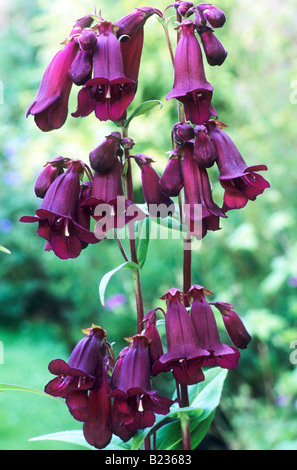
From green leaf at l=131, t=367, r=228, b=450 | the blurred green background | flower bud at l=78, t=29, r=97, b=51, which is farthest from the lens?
the blurred green background

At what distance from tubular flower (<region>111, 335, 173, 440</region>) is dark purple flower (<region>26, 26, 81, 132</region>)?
310mm

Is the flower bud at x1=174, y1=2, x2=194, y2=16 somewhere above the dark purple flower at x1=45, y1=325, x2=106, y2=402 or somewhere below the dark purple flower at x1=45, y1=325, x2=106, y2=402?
above

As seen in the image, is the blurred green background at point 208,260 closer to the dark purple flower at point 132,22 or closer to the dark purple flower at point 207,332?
the dark purple flower at point 207,332

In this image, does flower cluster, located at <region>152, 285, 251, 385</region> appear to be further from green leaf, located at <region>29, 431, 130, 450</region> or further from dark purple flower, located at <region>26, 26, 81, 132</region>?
dark purple flower, located at <region>26, 26, 81, 132</region>

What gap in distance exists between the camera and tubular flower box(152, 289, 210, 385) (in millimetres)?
601

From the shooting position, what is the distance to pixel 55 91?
2.13 feet

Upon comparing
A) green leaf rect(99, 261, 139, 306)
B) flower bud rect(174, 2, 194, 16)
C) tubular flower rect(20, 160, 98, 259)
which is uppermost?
flower bud rect(174, 2, 194, 16)

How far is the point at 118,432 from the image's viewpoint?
0.62m

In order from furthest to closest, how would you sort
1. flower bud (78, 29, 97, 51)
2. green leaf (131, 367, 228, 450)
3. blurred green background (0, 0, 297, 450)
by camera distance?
blurred green background (0, 0, 297, 450), green leaf (131, 367, 228, 450), flower bud (78, 29, 97, 51)

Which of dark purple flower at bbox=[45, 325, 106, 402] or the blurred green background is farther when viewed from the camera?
the blurred green background

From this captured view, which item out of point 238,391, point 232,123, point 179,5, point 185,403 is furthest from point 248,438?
point 232,123

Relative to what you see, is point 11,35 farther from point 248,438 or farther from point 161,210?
point 161,210

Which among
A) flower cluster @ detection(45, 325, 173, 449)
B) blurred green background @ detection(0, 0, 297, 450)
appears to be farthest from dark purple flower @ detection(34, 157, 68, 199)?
blurred green background @ detection(0, 0, 297, 450)

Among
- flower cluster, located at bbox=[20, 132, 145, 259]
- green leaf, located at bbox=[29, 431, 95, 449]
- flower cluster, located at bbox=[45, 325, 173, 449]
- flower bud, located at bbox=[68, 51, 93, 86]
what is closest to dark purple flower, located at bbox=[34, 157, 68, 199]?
flower cluster, located at bbox=[20, 132, 145, 259]
